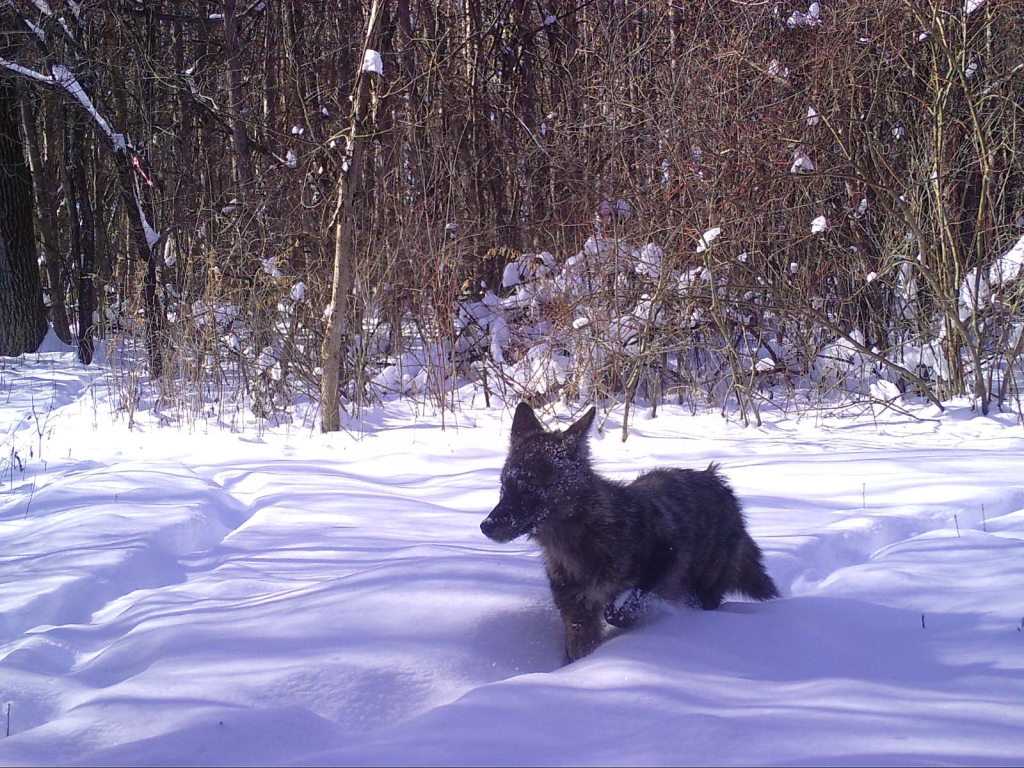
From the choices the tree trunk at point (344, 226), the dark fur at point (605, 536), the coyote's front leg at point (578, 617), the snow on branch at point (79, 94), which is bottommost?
the coyote's front leg at point (578, 617)

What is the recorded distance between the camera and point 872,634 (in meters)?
3.15

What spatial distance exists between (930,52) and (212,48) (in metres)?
13.5

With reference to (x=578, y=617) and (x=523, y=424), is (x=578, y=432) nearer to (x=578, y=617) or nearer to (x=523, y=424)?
(x=523, y=424)

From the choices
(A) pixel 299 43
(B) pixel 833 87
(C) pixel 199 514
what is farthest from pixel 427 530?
(A) pixel 299 43

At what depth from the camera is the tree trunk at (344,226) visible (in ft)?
27.7

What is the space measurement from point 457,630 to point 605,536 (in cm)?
81

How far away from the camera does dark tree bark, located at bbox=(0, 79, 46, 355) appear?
13727mm

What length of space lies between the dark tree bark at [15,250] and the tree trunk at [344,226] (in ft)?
27.2

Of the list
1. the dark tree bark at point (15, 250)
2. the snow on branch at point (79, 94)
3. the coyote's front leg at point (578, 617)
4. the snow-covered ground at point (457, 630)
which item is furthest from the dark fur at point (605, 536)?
the dark tree bark at point (15, 250)

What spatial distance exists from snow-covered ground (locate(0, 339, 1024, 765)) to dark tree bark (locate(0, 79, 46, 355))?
819 centimetres

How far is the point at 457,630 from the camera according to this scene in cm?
341

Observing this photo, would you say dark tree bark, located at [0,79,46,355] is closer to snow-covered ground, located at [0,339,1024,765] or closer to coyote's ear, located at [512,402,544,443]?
snow-covered ground, located at [0,339,1024,765]

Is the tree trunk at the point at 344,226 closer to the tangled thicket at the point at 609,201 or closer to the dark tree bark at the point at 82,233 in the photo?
the tangled thicket at the point at 609,201

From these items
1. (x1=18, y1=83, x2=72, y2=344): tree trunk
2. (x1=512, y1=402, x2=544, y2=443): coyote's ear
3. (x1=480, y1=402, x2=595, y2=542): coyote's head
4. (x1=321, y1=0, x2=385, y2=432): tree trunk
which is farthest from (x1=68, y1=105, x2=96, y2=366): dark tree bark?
(x1=480, y1=402, x2=595, y2=542): coyote's head
